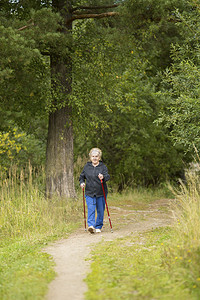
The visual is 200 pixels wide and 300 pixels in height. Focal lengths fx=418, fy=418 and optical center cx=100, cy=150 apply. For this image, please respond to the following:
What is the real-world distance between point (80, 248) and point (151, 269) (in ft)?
6.00

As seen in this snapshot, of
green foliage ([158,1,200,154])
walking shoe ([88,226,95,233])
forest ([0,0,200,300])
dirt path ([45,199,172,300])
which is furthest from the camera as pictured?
green foliage ([158,1,200,154])

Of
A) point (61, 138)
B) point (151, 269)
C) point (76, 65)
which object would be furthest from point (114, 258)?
point (76, 65)

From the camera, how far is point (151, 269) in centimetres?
533

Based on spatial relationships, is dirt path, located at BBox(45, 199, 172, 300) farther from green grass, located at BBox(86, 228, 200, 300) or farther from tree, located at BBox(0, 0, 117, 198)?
tree, located at BBox(0, 0, 117, 198)

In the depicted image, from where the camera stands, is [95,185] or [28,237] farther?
[95,185]

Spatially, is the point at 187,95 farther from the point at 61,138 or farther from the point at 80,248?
the point at 80,248

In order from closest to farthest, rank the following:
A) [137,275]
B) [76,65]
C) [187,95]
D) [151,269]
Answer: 1. [137,275]
2. [151,269]
3. [187,95]
4. [76,65]

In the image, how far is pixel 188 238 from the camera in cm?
546

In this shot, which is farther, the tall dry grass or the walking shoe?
the tall dry grass

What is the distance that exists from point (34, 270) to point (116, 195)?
10.4 meters

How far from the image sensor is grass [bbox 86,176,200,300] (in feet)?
14.7

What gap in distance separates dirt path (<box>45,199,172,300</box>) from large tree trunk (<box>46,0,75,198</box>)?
165cm

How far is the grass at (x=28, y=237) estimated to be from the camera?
15.9ft

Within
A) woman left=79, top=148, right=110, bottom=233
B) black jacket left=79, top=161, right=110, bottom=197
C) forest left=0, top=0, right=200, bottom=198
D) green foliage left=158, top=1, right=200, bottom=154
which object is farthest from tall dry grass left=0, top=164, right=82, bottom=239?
green foliage left=158, top=1, right=200, bottom=154
